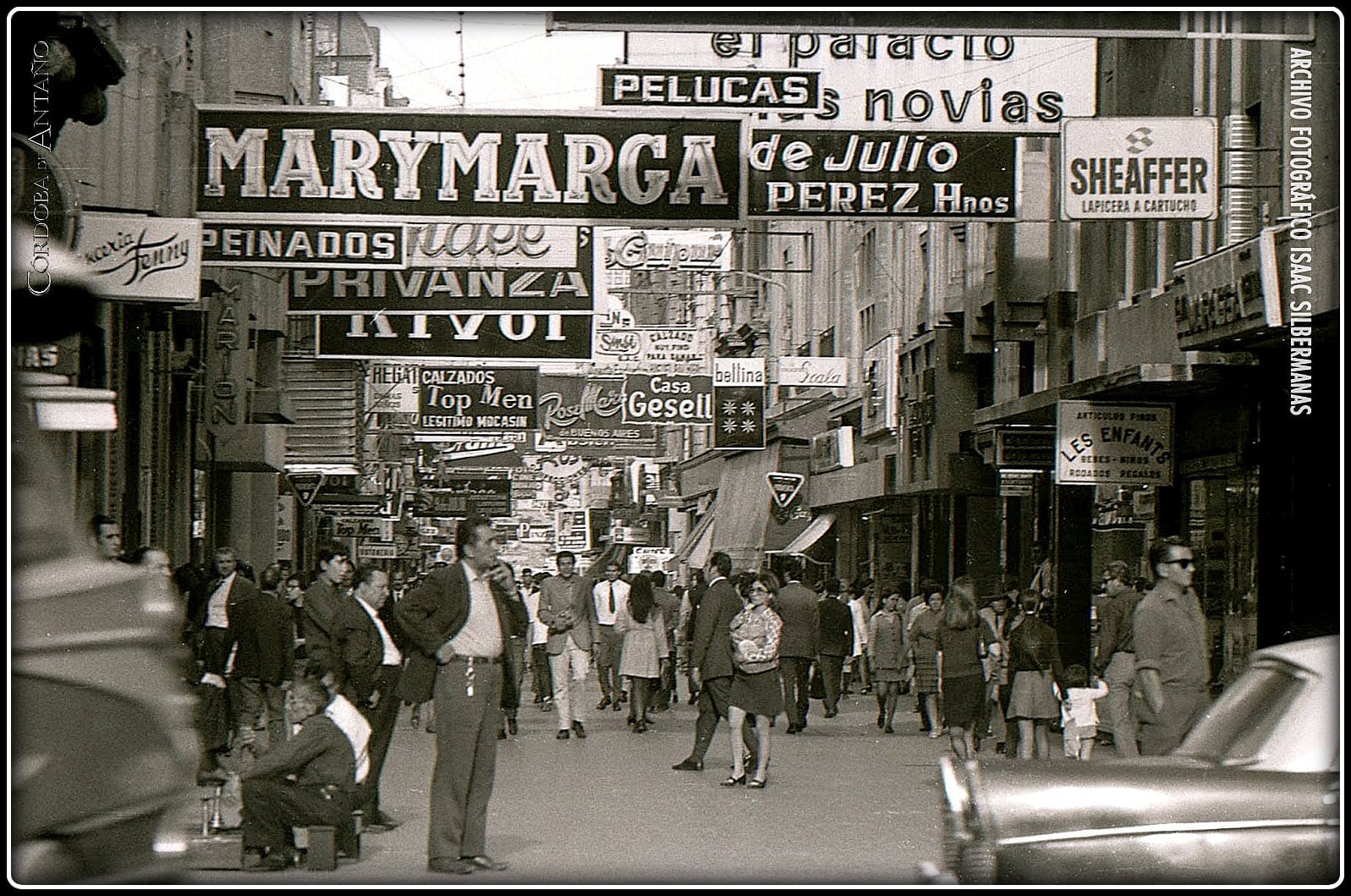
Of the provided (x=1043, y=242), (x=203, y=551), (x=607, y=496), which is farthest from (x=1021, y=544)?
(x=607, y=496)

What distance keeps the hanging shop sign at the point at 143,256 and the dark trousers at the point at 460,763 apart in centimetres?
436

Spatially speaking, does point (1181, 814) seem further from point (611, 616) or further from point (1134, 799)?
point (611, 616)

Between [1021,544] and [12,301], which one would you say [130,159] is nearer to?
[12,301]

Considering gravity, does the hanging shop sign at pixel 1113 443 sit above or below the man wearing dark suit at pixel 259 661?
above

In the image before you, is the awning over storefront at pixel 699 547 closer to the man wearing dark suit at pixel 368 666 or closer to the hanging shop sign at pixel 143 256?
the man wearing dark suit at pixel 368 666

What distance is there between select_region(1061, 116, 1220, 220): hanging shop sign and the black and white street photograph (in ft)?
0.10

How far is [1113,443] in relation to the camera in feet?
60.4

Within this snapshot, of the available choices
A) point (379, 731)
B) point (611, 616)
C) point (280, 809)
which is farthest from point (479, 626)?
point (611, 616)

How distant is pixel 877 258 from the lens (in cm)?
3541

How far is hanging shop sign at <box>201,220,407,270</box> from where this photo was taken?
12.7 metres

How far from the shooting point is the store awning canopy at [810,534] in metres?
38.8

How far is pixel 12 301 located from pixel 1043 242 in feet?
67.1

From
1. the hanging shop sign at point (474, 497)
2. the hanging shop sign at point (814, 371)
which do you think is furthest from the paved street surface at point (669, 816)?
the hanging shop sign at point (474, 497)

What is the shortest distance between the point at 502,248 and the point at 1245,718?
35.3 feet
